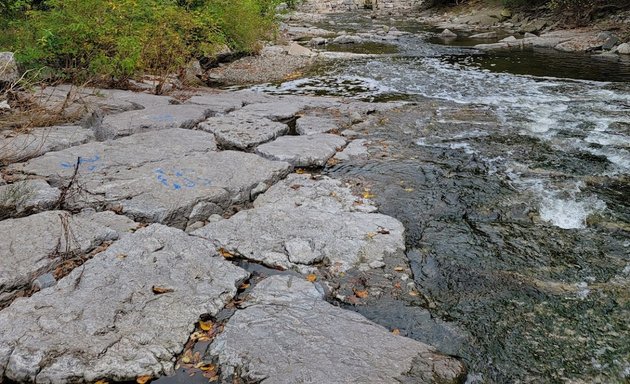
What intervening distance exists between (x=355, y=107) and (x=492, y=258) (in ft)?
14.2


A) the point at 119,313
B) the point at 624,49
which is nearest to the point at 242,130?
the point at 119,313

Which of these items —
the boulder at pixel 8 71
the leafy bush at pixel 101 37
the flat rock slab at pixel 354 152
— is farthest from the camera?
the leafy bush at pixel 101 37

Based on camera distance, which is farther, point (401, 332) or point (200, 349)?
point (401, 332)

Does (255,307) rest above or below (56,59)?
below

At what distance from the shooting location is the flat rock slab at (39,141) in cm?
447

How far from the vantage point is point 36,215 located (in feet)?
11.1

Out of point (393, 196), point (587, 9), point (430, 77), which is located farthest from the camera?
point (587, 9)

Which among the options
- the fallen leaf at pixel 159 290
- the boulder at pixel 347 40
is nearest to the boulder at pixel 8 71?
the fallen leaf at pixel 159 290

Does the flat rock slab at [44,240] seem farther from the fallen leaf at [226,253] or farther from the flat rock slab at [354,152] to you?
Answer: the flat rock slab at [354,152]

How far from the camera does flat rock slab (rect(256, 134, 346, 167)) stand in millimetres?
4961

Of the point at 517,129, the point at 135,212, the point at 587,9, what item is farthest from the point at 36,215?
the point at 587,9

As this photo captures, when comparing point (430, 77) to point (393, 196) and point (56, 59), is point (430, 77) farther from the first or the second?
point (56, 59)

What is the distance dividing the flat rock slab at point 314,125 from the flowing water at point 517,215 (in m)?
0.57

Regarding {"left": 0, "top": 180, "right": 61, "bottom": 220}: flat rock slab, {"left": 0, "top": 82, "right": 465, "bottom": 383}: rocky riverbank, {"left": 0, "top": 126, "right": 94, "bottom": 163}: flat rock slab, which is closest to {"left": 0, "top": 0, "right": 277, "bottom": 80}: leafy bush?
{"left": 0, "top": 126, "right": 94, "bottom": 163}: flat rock slab
